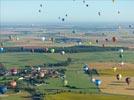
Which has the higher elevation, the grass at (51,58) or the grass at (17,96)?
the grass at (51,58)

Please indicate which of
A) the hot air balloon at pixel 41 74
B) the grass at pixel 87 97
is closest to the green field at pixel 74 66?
the grass at pixel 87 97

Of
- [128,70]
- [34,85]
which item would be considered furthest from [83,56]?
[34,85]

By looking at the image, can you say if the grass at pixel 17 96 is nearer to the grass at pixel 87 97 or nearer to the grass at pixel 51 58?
the grass at pixel 87 97

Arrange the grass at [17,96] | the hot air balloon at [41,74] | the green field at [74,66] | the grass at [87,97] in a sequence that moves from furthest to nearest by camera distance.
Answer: the hot air balloon at [41,74] → the green field at [74,66] → the grass at [17,96] → the grass at [87,97]

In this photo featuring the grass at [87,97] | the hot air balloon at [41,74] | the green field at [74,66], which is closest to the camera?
the grass at [87,97]

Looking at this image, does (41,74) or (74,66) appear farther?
(74,66)

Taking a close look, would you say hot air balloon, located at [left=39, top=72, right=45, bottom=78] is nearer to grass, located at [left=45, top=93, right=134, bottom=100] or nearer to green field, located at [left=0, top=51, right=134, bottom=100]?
green field, located at [left=0, top=51, right=134, bottom=100]

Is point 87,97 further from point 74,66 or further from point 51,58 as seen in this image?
point 51,58

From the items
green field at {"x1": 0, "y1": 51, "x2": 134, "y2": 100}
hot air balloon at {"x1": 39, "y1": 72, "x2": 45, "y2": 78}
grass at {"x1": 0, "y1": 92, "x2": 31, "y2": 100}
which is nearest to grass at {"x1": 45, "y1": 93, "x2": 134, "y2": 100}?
green field at {"x1": 0, "y1": 51, "x2": 134, "y2": 100}

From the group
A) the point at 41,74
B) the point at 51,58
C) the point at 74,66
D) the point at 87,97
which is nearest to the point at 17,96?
the point at 87,97

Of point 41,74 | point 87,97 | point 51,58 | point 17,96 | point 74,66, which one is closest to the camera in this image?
point 87,97

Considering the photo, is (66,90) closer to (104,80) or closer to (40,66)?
(104,80)

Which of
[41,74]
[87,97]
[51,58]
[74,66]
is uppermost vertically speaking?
[51,58]
